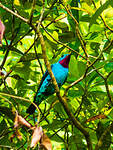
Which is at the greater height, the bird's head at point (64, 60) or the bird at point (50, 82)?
the bird's head at point (64, 60)

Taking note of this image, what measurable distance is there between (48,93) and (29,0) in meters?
0.75

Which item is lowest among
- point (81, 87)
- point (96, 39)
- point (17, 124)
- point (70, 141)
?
point (70, 141)

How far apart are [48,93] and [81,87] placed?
25.3 inches

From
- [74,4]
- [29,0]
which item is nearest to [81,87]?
[74,4]

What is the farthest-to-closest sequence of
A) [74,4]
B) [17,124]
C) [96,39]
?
[96,39]
[74,4]
[17,124]

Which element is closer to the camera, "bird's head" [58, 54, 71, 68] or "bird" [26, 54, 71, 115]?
"bird" [26, 54, 71, 115]

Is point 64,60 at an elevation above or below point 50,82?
above

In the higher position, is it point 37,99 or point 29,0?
point 29,0

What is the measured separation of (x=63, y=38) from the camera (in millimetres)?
1731

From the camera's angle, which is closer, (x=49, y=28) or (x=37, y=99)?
(x=49, y=28)

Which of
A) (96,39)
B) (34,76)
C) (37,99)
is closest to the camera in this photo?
(96,39)

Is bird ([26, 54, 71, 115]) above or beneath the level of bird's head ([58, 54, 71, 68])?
beneath

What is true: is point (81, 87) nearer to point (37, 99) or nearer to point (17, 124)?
point (37, 99)

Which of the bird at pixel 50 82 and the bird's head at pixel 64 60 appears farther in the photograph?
the bird's head at pixel 64 60
